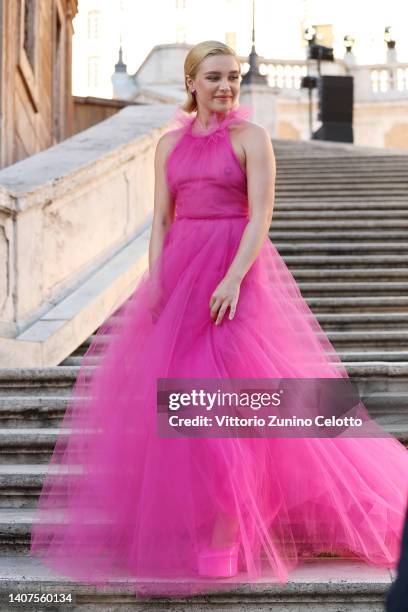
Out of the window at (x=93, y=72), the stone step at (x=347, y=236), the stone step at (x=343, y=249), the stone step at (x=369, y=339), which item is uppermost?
the window at (x=93, y=72)

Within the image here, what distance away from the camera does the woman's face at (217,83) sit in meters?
3.30

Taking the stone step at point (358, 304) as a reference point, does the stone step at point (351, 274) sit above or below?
above

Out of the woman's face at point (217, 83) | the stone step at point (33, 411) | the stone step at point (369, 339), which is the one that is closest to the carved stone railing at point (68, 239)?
the stone step at point (33, 411)

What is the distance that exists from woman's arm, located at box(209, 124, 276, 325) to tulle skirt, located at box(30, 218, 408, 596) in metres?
0.09

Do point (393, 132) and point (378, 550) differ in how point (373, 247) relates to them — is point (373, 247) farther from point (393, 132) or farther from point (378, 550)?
point (393, 132)

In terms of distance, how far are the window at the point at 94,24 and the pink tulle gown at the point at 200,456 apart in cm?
6962

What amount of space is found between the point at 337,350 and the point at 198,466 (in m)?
3.09

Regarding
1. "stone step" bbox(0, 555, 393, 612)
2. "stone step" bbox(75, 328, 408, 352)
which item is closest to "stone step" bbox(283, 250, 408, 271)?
"stone step" bbox(75, 328, 408, 352)

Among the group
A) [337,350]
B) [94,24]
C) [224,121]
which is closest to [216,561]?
[224,121]

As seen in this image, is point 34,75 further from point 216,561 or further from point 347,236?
point 216,561

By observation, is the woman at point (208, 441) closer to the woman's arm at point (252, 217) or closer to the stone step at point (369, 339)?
the woman's arm at point (252, 217)

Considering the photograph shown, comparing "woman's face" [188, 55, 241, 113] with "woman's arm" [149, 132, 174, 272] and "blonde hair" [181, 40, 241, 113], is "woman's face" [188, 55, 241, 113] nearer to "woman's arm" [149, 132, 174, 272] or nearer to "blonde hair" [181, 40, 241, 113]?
"blonde hair" [181, 40, 241, 113]

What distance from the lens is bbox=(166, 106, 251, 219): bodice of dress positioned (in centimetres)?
338

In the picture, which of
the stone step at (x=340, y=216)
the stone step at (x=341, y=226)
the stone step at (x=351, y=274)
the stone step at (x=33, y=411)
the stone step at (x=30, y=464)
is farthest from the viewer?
the stone step at (x=340, y=216)
